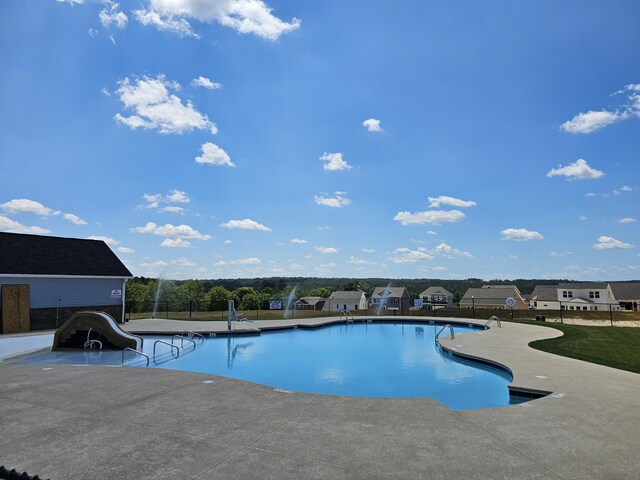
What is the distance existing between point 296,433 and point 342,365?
740 centimetres

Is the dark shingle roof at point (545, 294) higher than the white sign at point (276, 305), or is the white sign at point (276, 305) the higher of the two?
the white sign at point (276, 305)

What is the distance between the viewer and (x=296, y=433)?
185 inches

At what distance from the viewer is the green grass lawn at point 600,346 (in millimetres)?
9922

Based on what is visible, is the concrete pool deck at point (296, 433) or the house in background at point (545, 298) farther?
the house in background at point (545, 298)

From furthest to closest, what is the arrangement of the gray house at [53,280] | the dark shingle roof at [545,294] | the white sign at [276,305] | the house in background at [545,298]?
the dark shingle roof at [545,294], the house in background at [545,298], the white sign at [276,305], the gray house at [53,280]

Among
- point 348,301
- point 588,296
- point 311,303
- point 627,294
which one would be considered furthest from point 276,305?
point 627,294

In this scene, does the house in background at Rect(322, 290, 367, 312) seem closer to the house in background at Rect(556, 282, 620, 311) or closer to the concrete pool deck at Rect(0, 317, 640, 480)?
the house in background at Rect(556, 282, 620, 311)

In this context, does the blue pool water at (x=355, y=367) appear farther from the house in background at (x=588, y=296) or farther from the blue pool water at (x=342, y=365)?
the house in background at (x=588, y=296)

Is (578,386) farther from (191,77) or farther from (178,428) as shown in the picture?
(191,77)

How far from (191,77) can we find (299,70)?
4118 mm

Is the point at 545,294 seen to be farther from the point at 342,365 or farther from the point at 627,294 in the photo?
the point at 342,365

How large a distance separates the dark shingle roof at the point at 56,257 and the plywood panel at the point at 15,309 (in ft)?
2.44

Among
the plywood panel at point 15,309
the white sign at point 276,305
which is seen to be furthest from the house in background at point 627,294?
the plywood panel at point 15,309

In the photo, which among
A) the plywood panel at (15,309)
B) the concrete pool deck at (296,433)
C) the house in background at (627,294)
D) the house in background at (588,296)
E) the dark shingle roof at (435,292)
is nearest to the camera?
the concrete pool deck at (296,433)
